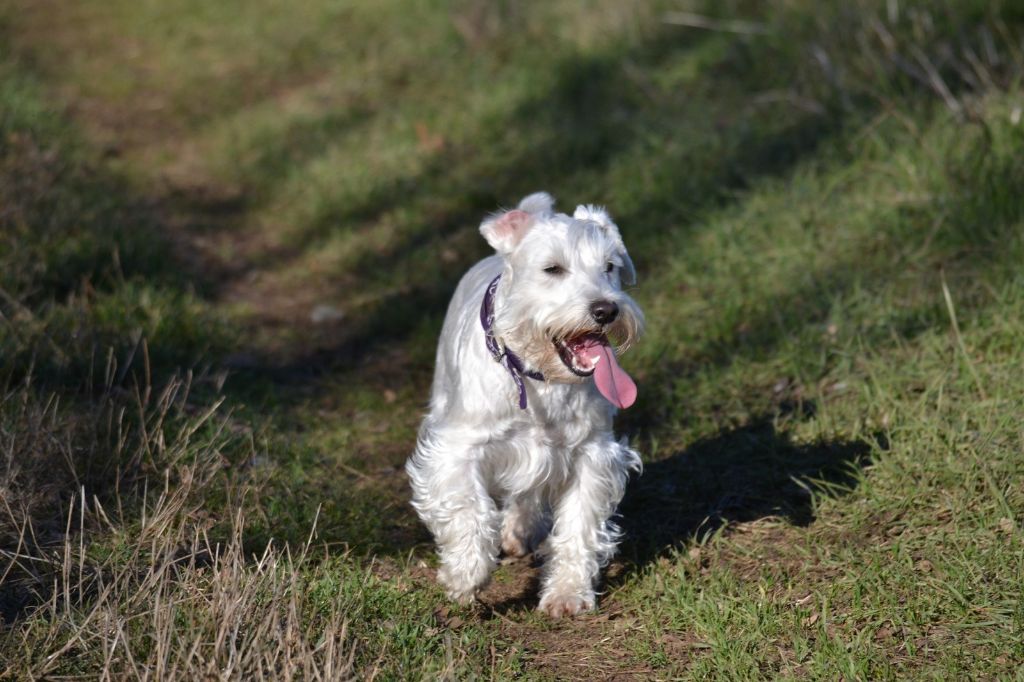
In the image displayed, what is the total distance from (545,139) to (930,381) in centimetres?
454

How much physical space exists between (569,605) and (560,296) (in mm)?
1199

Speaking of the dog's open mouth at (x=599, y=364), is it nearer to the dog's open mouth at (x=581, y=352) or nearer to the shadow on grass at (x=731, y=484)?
the dog's open mouth at (x=581, y=352)

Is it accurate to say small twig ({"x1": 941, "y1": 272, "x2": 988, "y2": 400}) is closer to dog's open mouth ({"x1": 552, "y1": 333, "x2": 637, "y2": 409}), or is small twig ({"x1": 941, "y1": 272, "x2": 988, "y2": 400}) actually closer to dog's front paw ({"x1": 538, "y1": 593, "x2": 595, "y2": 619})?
dog's open mouth ({"x1": 552, "y1": 333, "x2": 637, "y2": 409})

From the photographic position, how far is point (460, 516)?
456cm

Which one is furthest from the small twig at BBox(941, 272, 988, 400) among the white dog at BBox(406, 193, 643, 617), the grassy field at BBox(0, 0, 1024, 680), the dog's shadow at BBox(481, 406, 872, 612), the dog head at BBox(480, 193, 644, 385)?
the dog head at BBox(480, 193, 644, 385)

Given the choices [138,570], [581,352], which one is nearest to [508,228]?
[581,352]

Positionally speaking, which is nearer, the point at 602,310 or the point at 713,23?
the point at 602,310

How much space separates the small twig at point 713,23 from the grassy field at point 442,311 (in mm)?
54

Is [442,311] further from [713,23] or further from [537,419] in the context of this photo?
[713,23]

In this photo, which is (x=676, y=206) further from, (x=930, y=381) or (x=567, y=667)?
(x=567, y=667)

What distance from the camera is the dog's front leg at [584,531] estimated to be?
4.59 metres

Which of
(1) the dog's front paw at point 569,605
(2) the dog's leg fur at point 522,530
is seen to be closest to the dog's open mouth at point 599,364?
(1) the dog's front paw at point 569,605

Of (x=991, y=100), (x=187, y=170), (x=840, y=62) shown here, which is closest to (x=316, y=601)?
(x=991, y=100)

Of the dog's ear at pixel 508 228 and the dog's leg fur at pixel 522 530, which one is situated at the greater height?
the dog's ear at pixel 508 228
